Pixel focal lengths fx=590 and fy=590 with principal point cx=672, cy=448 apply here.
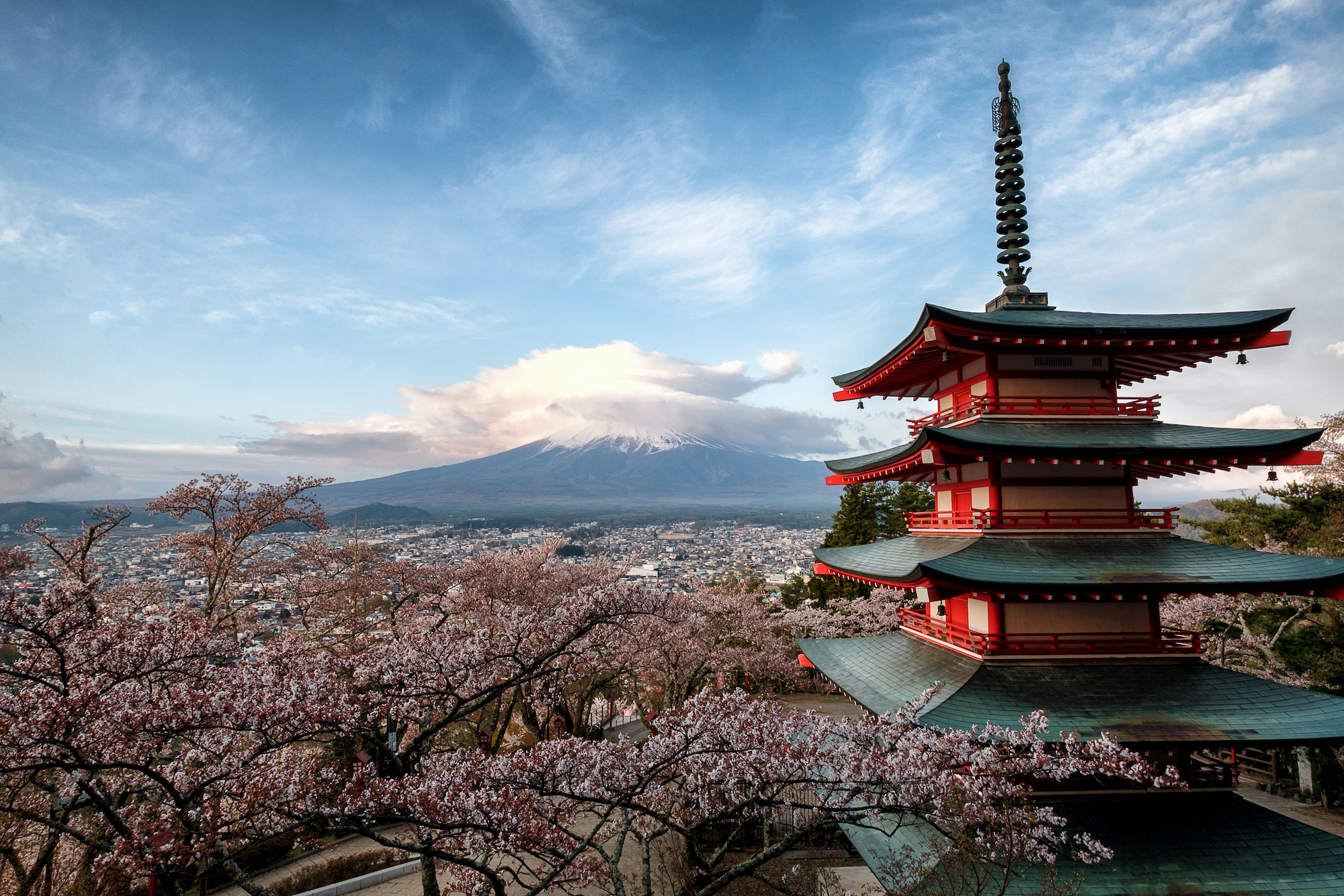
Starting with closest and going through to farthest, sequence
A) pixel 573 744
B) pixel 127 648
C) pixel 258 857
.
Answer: pixel 127 648, pixel 573 744, pixel 258 857

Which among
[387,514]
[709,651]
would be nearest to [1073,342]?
[709,651]

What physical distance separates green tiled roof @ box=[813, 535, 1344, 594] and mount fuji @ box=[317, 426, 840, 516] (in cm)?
9871

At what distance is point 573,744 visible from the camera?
6.24 metres

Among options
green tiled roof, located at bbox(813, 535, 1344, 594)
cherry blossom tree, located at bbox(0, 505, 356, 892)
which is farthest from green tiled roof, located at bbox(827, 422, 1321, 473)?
cherry blossom tree, located at bbox(0, 505, 356, 892)

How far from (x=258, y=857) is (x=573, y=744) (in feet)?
32.8

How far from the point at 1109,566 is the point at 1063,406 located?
2414 mm

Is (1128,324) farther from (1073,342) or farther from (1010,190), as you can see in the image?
(1010,190)

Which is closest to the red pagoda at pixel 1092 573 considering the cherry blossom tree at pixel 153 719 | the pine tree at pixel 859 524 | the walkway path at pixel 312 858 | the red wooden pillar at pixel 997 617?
the red wooden pillar at pixel 997 617

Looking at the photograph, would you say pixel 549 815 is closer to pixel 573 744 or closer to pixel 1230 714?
pixel 573 744

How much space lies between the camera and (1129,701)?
23.6ft

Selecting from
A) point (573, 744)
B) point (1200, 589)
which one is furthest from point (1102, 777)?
point (573, 744)

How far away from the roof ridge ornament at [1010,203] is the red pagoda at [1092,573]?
0.03 m

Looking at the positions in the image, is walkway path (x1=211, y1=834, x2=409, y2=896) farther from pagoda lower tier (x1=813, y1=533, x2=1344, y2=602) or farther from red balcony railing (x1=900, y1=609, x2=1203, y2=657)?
pagoda lower tier (x1=813, y1=533, x2=1344, y2=602)

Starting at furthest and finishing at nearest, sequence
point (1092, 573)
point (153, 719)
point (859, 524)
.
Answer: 1. point (859, 524)
2. point (1092, 573)
3. point (153, 719)
